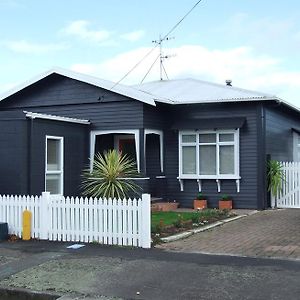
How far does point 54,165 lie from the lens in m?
15.2

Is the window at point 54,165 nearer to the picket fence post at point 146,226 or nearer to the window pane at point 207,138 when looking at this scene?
the window pane at point 207,138

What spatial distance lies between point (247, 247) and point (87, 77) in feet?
31.5

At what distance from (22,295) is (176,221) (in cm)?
632

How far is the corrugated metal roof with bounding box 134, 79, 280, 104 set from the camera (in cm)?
1697

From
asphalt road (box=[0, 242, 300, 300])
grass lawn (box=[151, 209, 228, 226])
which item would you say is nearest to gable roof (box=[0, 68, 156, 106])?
grass lawn (box=[151, 209, 228, 226])

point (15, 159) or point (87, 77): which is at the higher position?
point (87, 77)

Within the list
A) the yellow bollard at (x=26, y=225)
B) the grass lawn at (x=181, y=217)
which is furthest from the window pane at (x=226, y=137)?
the yellow bollard at (x=26, y=225)

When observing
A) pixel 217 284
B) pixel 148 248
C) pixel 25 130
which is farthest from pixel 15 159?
pixel 217 284

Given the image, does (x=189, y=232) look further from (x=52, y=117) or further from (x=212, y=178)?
(x=212, y=178)

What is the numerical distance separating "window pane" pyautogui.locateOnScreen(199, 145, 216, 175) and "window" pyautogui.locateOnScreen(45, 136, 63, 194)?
5055mm

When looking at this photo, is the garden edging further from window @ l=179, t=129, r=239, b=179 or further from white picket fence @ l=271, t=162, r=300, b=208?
white picket fence @ l=271, t=162, r=300, b=208

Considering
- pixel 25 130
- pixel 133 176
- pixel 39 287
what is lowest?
pixel 39 287

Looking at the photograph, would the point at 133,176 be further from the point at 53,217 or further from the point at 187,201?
the point at 53,217

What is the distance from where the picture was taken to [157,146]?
1844 cm
